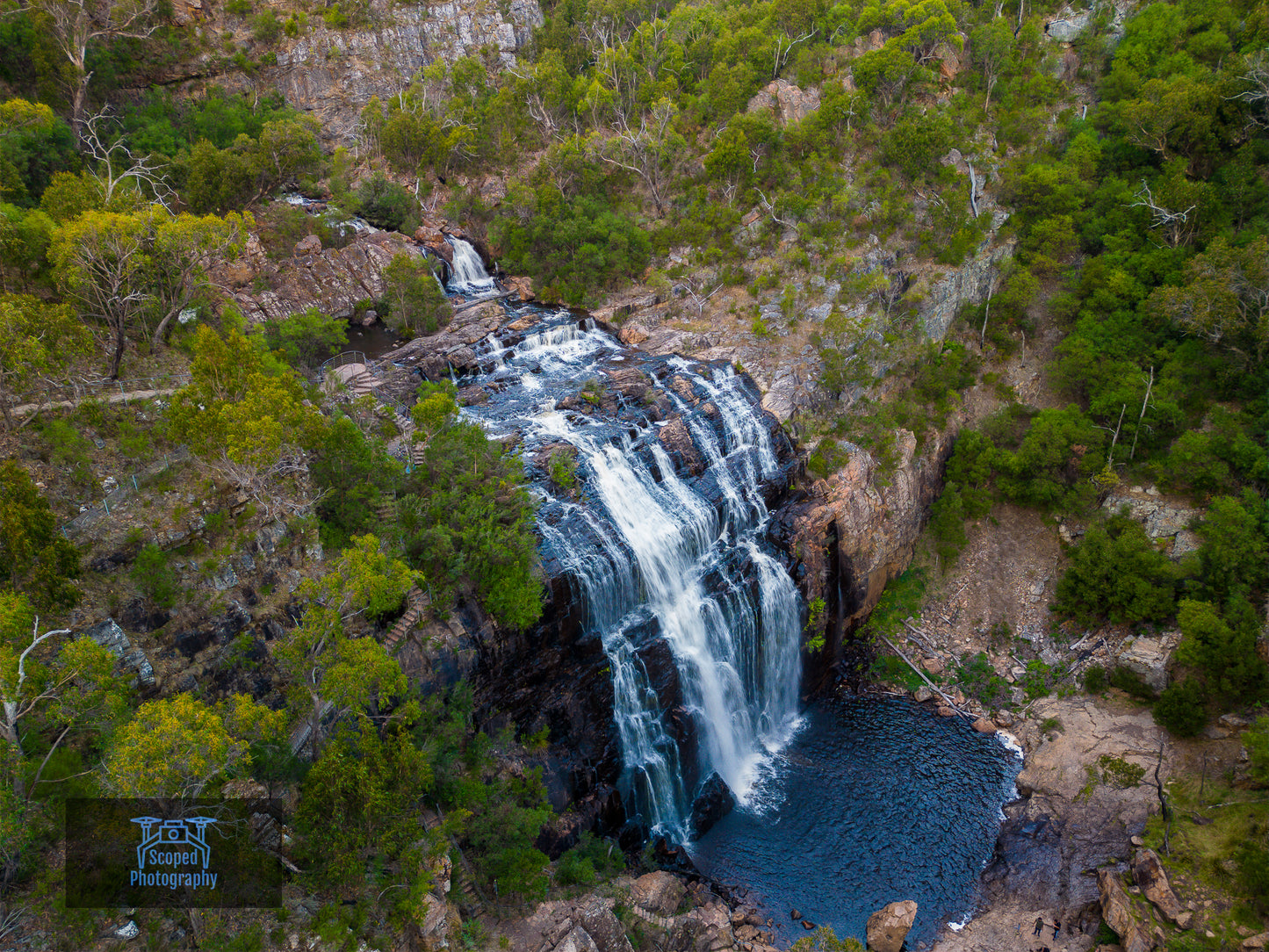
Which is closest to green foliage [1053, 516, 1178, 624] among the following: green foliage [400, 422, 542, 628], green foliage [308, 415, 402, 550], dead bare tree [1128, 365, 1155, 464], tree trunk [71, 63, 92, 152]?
dead bare tree [1128, 365, 1155, 464]

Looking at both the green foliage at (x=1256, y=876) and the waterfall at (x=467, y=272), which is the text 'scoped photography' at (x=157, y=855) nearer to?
the green foliage at (x=1256, y=876)

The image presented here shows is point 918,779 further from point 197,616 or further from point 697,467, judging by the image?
point 197,616

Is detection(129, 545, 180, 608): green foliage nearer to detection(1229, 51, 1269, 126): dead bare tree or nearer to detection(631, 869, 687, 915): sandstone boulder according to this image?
detection(631, 869, 687, 915): sandstone boulder

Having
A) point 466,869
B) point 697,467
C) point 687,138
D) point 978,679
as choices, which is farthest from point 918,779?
point 687,138

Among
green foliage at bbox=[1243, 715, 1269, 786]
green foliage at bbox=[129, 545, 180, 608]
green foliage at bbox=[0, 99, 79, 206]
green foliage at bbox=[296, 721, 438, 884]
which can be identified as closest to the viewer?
green foliage at bbox=[296, 721, 438, 884]

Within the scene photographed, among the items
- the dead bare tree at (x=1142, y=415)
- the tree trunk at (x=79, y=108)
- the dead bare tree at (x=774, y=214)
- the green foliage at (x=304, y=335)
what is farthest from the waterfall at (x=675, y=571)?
the tree trunk at (x=79, y=108)
